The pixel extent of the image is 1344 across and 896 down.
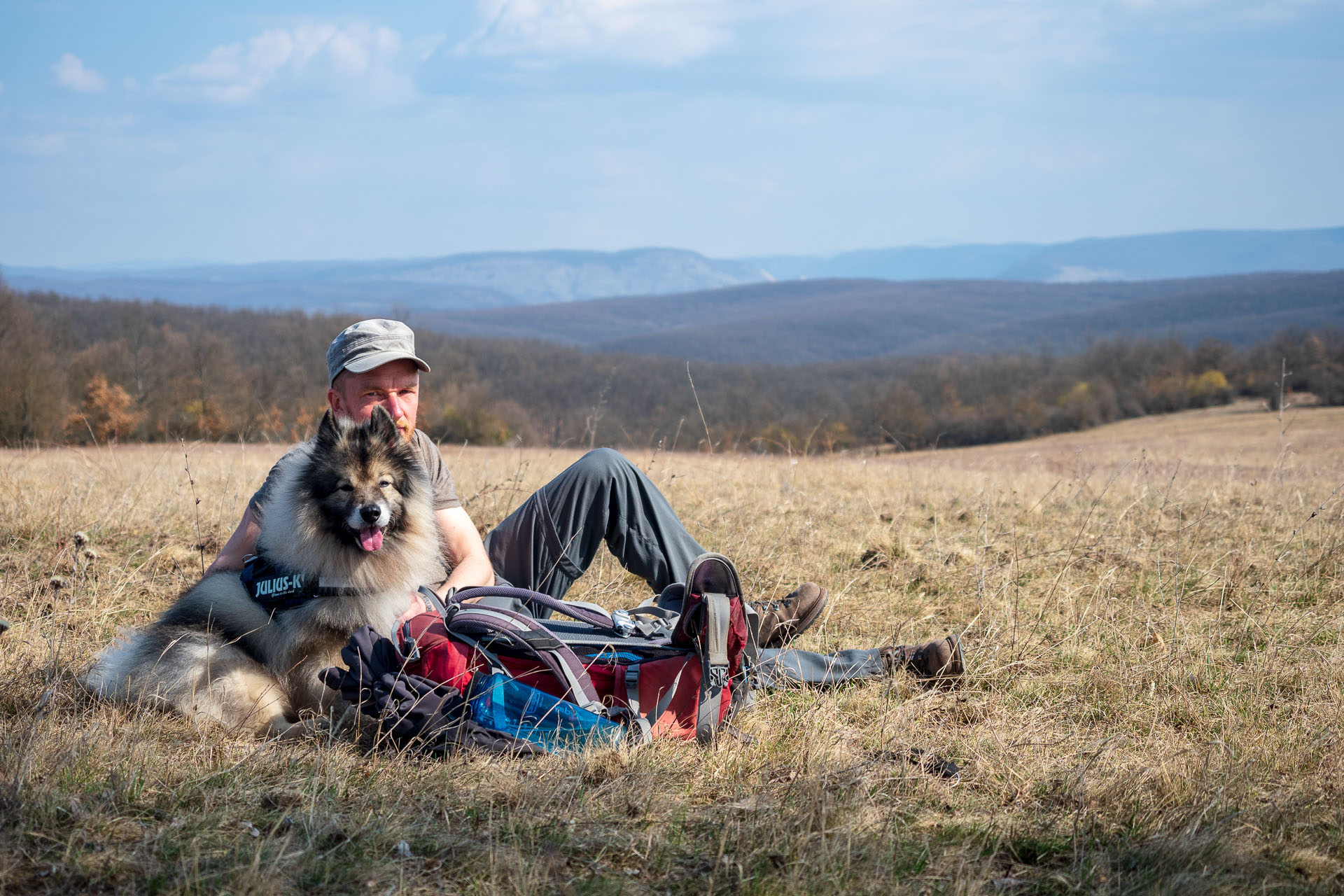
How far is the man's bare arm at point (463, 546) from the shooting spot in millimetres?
3488

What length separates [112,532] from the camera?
539cm

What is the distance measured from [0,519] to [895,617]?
17.8ft

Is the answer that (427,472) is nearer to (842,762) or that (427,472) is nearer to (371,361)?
(371,361)

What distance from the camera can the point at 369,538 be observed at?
10.2ft

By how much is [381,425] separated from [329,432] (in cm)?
18

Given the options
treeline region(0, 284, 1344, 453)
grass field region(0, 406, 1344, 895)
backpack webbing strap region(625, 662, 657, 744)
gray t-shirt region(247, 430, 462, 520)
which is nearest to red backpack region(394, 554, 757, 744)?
backpack webbing strap region(625, 662, 657, 744)

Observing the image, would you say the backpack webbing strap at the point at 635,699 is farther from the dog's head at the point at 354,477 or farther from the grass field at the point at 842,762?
the dog's head at the point at 354,477

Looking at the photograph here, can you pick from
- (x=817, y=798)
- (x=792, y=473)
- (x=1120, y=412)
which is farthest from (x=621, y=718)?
(x=1120, y=412)

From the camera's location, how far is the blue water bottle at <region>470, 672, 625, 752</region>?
2.86m

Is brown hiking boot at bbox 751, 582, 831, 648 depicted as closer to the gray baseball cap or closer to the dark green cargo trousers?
the dark green cargo trousers

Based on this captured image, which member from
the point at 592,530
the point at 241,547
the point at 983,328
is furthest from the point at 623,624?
the point at 983,328

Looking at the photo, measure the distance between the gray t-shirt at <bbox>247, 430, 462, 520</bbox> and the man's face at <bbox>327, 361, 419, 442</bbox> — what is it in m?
0.09

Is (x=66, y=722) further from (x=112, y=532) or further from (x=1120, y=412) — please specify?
(x=1120, y=412)

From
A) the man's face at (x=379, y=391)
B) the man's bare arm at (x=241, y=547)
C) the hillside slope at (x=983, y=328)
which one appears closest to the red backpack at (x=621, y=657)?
the man's bare arm at (x=241, y=547)
